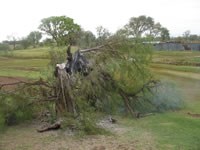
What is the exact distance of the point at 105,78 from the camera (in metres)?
10.4

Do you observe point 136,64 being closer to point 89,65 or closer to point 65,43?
point 89,65

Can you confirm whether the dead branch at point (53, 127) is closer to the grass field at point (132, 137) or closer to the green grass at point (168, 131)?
the grass field at point (132, 137)

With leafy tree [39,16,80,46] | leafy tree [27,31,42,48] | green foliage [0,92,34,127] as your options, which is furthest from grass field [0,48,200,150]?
leafy tree [27,31,42,48]

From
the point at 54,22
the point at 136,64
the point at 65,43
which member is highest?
the point at 54,22

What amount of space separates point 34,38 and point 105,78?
2507 inches

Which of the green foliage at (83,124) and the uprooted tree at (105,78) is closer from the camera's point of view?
the green foliage at (83,124)

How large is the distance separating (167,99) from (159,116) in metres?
1.42

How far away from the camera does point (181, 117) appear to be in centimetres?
1005

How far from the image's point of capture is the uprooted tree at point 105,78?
29.9ft

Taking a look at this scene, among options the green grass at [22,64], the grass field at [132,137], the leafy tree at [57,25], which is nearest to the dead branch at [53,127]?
the grass field at [132,137]

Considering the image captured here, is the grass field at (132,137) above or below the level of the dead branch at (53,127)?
below

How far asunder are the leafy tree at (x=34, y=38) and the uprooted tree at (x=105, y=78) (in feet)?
196

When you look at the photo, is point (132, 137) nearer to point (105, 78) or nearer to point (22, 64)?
point (105, 78)

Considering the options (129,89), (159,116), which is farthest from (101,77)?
(159,116)
